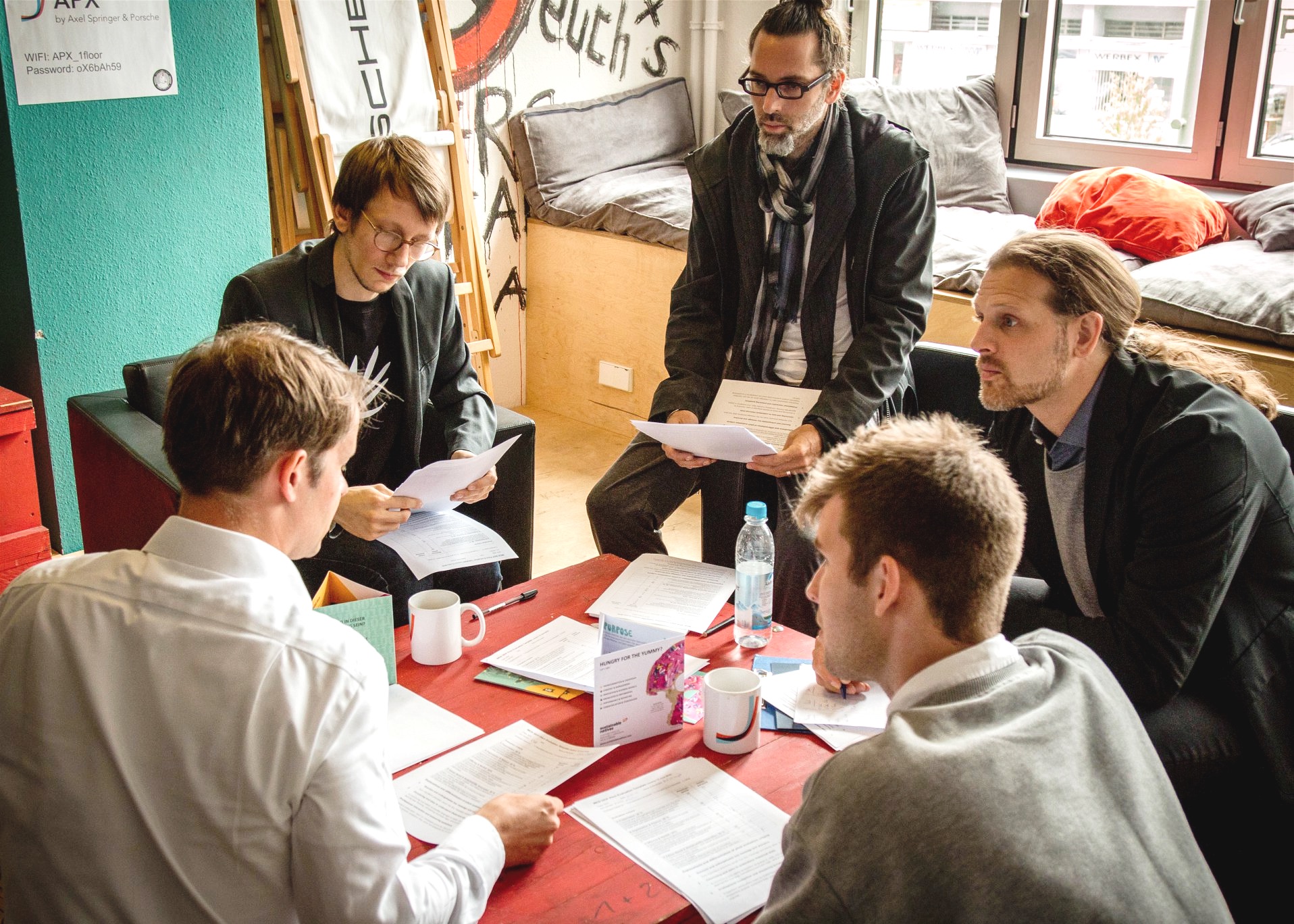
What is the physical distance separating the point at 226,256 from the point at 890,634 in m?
2.62

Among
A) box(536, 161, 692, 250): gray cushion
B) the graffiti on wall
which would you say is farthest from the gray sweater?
the graffiti on wall

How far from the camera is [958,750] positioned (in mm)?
954

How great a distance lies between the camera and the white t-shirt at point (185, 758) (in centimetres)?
99

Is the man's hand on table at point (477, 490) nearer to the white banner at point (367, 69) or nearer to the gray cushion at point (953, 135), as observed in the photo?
the white banner at point (367, 69)

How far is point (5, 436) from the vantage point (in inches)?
107

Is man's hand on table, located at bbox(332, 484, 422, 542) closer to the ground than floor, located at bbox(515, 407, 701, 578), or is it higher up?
higher up

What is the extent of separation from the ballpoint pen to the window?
3.00m

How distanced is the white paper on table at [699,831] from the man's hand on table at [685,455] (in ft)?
3.36

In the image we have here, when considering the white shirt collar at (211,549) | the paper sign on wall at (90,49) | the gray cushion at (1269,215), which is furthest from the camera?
the gray cushion at (1269,215)

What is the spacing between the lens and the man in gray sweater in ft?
2.99

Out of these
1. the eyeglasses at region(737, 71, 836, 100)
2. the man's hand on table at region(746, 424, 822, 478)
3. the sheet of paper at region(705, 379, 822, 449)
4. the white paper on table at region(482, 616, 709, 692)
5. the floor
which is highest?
the eyeglasses at region(737, 71, 836, 100)

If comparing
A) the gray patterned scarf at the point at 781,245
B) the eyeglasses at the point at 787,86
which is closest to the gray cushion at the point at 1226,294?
the gray patterned scarf at the point at 781,245

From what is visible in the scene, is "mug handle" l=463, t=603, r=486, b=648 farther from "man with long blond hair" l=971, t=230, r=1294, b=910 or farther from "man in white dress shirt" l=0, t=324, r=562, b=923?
"man with long blond hair" l=971, t=230, r=1294, b=910

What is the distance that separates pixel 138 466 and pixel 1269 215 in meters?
3.11
